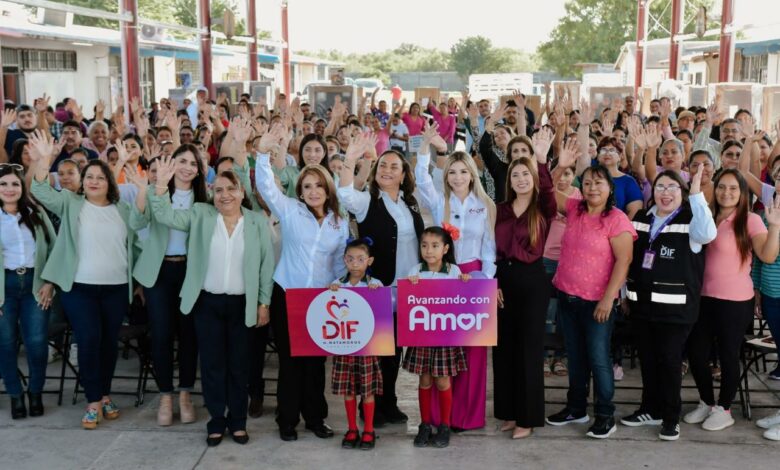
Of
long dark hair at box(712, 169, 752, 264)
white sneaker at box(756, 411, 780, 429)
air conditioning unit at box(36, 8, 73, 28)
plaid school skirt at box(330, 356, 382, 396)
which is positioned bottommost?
white sneaker at box(756, 411, 780, 429)

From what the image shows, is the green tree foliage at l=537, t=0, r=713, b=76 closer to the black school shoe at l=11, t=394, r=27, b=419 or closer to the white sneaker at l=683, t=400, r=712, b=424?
the white sneaker at l=683, t=400, r=712, b=424

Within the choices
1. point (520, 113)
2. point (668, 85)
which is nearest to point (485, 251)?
point (520, 113)

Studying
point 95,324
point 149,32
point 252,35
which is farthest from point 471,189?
point 252,35

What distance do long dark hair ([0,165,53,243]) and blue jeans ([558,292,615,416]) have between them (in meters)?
3.45

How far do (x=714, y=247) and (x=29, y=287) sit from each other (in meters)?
4.41

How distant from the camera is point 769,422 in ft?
18.3

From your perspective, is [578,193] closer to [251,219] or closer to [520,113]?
[251,219]

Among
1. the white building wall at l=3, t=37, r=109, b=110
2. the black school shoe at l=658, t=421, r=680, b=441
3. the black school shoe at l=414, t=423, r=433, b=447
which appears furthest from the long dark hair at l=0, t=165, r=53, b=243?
the white building wall at l=3, t=37, r=109, b=110

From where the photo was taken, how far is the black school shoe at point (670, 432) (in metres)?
5.40

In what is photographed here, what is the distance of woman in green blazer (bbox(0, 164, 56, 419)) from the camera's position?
223 inches

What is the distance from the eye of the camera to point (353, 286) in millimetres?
5246

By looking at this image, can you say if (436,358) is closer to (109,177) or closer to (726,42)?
(109,177)

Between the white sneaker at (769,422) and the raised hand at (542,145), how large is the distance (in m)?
2.19

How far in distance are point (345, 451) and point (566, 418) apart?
4.89 feet
